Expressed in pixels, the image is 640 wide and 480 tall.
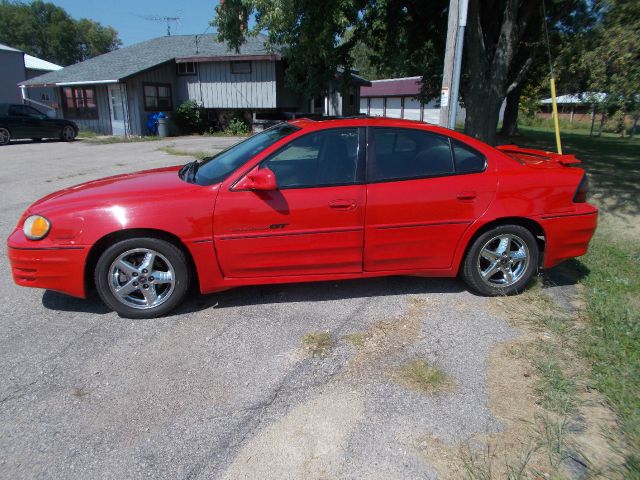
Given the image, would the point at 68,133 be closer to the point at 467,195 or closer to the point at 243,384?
the point at 467,195

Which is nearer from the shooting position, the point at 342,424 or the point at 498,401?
the point at 342,424

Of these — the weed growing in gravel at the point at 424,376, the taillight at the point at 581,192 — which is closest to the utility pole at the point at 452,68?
the taillight at the point at 581,192

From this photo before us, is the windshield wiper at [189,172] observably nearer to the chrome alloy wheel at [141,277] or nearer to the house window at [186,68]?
the chrome alloy wheel at [141,277]

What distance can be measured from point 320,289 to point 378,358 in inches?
52.1

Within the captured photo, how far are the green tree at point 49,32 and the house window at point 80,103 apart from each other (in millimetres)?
49597

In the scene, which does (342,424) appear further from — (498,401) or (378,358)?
(498,401)

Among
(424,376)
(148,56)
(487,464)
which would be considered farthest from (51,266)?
(148,56)

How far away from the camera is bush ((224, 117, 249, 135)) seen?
77.5 ft

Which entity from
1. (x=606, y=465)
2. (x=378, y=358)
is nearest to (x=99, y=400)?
(x=378, y=358)

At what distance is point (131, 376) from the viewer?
10.5 ft

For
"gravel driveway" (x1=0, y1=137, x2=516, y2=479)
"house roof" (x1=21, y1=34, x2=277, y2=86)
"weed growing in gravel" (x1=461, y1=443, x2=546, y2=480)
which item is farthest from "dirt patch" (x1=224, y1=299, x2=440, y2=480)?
"house roof" (x1=21, y1=34, x2=277, y2=86)

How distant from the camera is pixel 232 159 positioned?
14.3ft

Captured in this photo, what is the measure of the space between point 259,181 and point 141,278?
125cm

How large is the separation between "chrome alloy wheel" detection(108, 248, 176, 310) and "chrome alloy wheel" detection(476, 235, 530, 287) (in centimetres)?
274
